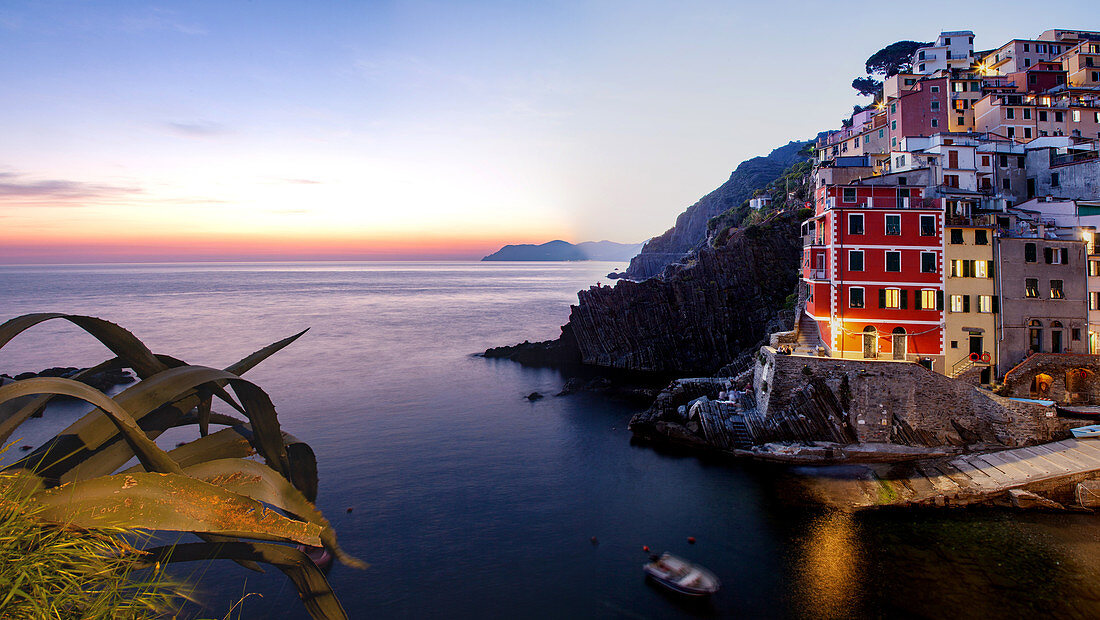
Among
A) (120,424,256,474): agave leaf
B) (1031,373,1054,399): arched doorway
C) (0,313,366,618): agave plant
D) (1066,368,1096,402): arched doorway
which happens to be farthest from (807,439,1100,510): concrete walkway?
(120,424,256,474): agave leaf

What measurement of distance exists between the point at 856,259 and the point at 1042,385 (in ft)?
44.7

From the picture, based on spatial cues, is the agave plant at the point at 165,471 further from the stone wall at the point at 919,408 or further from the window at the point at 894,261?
the window at the point at 894,261

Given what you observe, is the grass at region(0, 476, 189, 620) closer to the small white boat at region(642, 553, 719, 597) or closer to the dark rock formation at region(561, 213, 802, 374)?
the small white boat at region(642, 553, 719, 597)

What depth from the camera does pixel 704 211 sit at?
17238 cm

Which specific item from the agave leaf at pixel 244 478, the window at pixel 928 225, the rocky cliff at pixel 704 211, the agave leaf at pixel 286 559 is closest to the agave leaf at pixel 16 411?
the agave leaf at pixel 244 478

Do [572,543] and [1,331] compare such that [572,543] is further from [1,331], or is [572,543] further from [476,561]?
[1,331]

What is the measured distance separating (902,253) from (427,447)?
34.9 metres

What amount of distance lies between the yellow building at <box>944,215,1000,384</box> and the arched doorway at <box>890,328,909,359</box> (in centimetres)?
241

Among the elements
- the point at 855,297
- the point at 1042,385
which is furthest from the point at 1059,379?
the point at 855,297

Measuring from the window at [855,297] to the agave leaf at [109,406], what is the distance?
39225 millimetres

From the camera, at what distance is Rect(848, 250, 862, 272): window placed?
36.4 metres

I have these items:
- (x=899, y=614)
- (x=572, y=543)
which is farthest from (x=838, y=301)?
(x=572, y=543)

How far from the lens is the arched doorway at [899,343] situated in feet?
120

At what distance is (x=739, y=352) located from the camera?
61938 mm
